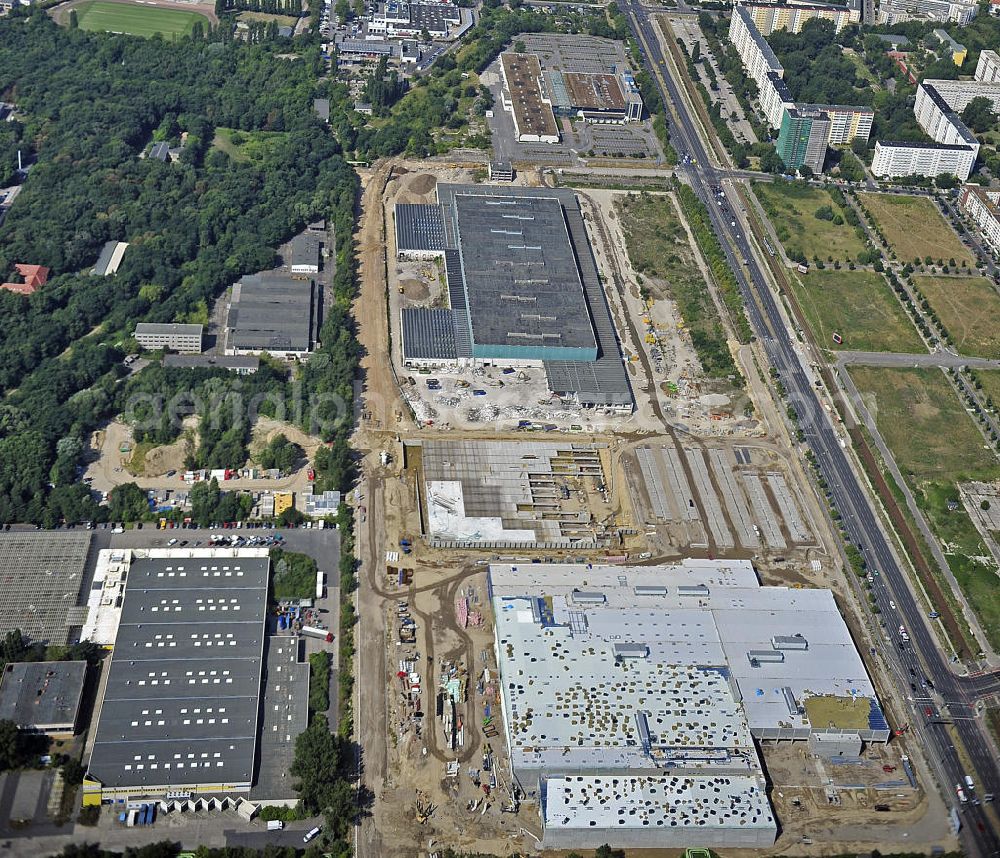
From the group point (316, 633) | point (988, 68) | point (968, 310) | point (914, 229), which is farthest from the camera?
point (988, 68)

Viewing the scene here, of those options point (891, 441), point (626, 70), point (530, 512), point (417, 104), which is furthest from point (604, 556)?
point (626, 70)

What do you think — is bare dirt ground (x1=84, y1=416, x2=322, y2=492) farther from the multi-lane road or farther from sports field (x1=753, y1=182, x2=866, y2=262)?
sports field (x1=753, y1=182, x2=866, y2=262)

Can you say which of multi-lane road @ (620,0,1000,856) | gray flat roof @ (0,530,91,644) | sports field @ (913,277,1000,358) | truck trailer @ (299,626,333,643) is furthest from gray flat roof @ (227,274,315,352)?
sports field @ (913,277,1000,358)

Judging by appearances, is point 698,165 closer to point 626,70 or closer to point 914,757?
point 626,70

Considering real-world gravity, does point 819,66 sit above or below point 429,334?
above

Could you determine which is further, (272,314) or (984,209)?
(984,209)

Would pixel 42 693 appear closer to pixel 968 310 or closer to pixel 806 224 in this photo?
pixel 968 310

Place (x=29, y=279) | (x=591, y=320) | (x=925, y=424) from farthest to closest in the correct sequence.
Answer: (x=591, y=320) < (x=29, y=279) < (x=925, y=424)

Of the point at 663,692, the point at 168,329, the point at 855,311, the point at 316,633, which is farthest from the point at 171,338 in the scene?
the point at 855,311
